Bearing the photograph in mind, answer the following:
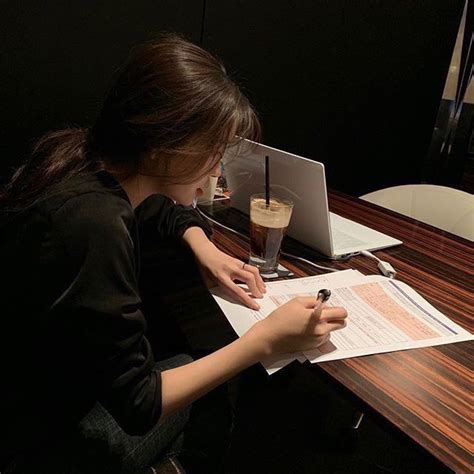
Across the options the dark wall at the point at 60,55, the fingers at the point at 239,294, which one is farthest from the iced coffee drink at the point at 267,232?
the dark wall at the point at 60,55

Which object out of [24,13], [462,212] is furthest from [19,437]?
[462,212]

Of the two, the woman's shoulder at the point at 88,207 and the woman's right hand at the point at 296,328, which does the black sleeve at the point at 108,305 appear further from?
the woman's right hand at the point at 296,328

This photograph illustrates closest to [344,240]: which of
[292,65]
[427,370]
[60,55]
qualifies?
[427,370]

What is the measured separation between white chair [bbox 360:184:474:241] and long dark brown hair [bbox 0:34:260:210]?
1.17 metres

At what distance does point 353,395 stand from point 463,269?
2.19 ft

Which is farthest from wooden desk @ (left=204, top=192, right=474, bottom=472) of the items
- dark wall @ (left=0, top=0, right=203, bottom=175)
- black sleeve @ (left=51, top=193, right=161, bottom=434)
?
dark wall @ (left=0, top=0, right=203, bottom=175)

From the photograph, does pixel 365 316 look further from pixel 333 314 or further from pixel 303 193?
pixel 303 193

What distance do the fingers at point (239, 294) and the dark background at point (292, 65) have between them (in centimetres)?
100

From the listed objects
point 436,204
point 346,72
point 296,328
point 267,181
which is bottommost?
point 436,204

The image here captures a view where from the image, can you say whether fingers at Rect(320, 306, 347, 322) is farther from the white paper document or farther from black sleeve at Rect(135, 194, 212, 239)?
black sleeve at Rect(135, 194, 212, 239)

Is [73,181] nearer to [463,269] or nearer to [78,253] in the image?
[78,253]

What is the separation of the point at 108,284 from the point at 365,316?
0.50 meters

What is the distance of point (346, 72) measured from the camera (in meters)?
2.46

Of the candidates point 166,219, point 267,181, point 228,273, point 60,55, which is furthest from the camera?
point 60,55
